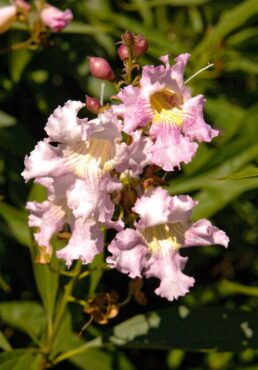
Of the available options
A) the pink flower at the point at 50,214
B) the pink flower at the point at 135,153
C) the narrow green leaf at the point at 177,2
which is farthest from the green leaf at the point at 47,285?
the narrow green leaf at the point at 177,2

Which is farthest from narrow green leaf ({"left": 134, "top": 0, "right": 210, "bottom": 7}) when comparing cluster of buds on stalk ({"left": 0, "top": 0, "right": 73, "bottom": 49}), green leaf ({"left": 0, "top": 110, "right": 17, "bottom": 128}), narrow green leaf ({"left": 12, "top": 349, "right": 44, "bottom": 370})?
narrow green leaf ({"left": 12, "top": 349, "right": 44, "bottom": 370})

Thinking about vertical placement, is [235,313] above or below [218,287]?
above

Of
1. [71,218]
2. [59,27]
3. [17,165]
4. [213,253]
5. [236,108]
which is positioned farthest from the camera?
[213,253]

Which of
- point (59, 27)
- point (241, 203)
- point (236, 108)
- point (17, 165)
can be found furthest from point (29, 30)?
point (241, 203)

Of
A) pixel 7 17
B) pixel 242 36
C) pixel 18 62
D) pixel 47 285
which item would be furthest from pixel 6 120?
pixel 242 36

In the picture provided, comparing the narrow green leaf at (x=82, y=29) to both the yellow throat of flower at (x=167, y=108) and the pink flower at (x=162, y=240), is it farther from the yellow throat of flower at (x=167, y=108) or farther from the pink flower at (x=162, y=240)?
the pink flower at (x=162, y=240)

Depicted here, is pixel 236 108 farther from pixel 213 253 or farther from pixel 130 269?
pixel 130 269

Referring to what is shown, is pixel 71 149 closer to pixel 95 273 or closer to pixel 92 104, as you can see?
pixel 92 104

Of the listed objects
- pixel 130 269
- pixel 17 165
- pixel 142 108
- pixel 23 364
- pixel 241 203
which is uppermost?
pixel 142 108
